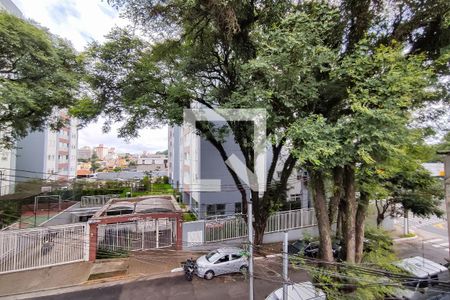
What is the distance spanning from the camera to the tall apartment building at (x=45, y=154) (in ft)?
74.5

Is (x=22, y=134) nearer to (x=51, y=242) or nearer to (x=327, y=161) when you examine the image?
(x=51, y=242)

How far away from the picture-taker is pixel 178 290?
28.2ft

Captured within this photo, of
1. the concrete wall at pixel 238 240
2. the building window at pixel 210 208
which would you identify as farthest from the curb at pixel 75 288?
the building window at pixel 210 208

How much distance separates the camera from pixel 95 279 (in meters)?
9.18

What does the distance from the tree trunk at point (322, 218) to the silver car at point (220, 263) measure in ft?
12.3

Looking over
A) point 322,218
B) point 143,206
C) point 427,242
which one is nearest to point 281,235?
point 322,218

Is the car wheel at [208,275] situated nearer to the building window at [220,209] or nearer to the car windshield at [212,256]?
the car windshield at [212,256]

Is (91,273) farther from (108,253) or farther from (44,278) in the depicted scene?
(44,278)

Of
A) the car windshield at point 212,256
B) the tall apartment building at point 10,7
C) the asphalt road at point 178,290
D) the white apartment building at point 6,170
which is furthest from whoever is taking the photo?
the white apartment building at point 6,170

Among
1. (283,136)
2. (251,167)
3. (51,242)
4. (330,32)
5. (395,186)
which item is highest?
(330,32)

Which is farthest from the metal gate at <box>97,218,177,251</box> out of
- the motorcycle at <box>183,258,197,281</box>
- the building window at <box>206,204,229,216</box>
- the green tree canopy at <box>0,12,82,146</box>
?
the green tree canopy at <box>0,12,82,146</box>

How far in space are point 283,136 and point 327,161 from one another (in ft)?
4.03

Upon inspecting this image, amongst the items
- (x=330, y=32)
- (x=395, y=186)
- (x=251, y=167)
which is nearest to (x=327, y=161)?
(x=330, y=32)

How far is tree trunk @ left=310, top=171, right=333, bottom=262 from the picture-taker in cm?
689
